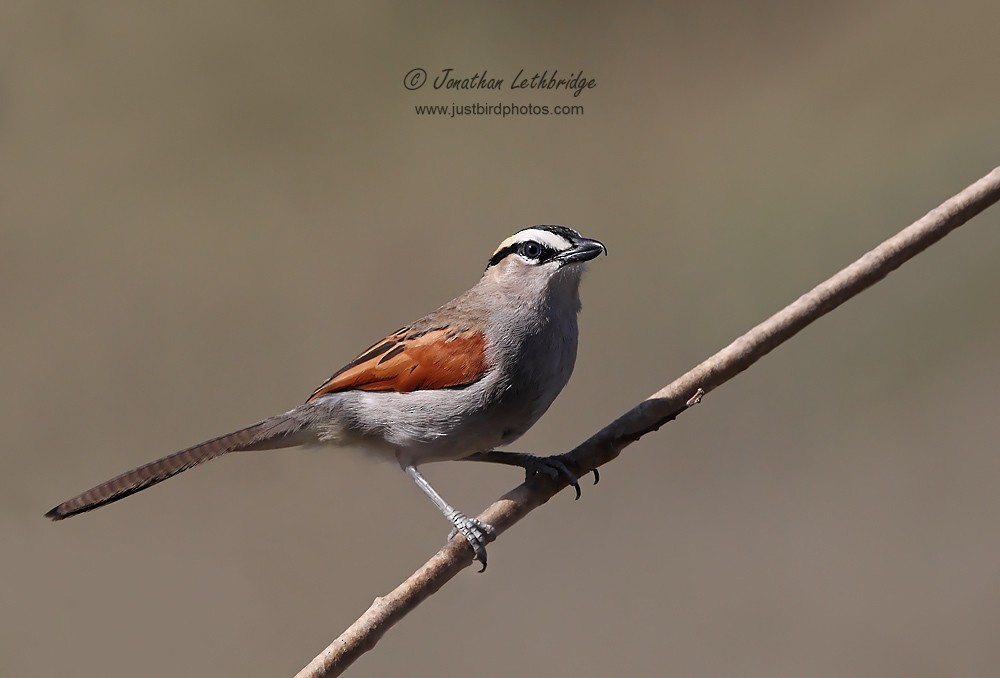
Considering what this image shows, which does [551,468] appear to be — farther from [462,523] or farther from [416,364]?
[416,364]

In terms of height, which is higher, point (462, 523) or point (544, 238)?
point (544, 238)

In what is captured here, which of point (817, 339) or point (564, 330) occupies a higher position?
point (564, 330)

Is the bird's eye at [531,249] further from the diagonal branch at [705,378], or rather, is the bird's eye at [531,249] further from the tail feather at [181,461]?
the tail feather at [181,461]

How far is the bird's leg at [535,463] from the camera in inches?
98.8

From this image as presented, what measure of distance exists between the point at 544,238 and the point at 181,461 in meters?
1.19

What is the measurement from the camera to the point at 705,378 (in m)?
2.30

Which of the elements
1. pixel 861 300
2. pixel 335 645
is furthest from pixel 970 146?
pixel 335 645

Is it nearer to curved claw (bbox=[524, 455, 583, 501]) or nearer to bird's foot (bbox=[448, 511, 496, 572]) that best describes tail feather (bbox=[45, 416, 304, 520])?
bird's foot (bbox=[448, 511, 496, 572])

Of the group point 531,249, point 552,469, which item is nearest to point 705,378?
point 552,469

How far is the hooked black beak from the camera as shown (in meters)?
2.71

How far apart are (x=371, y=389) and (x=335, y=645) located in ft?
3.43

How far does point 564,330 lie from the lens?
2854 millimetres

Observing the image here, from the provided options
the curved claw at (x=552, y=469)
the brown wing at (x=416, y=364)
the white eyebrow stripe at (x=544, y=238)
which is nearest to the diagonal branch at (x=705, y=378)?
the curved claw at (x=552, y=469)

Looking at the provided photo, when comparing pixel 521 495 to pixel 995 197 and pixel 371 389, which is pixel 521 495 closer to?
pixel 371 389
